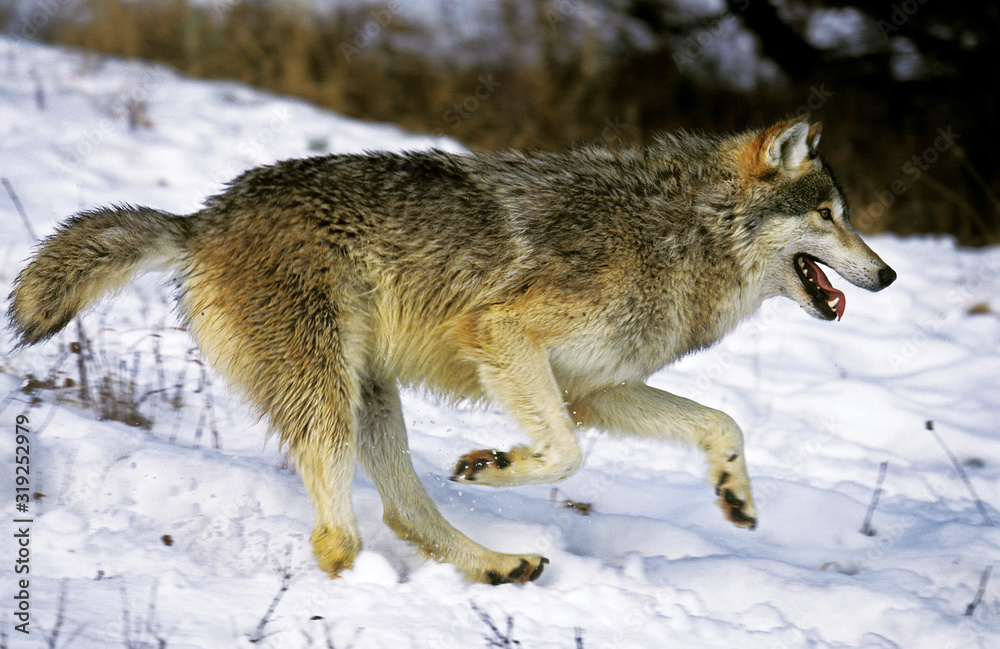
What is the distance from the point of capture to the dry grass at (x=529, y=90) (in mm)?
10773

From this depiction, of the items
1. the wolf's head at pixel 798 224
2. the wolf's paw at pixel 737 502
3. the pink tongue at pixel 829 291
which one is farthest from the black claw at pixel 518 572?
the pink tongue at pixel 829 291

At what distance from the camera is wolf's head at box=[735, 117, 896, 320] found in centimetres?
412

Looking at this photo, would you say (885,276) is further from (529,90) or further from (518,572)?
(529,90)

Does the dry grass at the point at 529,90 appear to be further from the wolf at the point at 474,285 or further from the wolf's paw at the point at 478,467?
the wolf's paw at the point at 478,467

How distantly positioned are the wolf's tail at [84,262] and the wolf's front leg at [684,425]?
207 centimetres

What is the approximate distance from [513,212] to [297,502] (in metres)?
1.70

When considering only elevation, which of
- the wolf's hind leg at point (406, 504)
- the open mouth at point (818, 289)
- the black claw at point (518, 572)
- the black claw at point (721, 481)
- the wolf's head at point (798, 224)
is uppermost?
the wolf's head at point (798, 224)

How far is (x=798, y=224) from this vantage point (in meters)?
4.16

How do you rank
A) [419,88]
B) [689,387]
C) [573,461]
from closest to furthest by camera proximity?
[573,461] → [689,387] → [419,88]

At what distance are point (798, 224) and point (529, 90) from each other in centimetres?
786

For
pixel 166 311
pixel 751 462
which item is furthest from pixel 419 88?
pixel 751 462

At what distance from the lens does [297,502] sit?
4.01 meters

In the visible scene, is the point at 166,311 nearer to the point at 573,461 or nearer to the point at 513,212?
the point at 513,212

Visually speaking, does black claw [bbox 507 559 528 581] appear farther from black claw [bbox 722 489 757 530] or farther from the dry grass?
the dry grass
